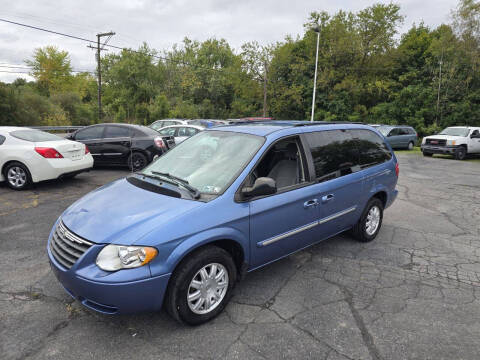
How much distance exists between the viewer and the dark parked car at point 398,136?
2036 cm

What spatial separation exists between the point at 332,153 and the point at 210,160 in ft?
5.06

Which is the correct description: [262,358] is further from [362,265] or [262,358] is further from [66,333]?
[362,265]

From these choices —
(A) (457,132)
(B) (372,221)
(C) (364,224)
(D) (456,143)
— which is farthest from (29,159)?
(A) (457,132)

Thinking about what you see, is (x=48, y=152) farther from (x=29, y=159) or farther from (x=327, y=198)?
(x=327, y=198)

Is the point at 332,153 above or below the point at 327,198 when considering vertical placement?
above

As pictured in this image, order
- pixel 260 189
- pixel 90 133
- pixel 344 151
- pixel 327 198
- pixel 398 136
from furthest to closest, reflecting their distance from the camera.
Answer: pixel 398 136 < pixel 90 133 < pixel 344 151 < pixel 327 198 < pixel 260 189

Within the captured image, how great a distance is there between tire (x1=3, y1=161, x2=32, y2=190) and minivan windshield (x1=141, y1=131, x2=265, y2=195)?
490cm

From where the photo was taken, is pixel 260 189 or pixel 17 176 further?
pixel 17 176

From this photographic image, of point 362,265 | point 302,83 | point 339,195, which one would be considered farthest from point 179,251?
point 302,83

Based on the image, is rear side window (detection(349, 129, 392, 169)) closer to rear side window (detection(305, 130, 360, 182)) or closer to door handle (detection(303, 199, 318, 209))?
rear side window (detection(305, 130, 360, 182))

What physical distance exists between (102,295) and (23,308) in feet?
3.92

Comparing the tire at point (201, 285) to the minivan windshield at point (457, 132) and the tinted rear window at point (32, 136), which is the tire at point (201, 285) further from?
the minivan windshield at point (457, 132)

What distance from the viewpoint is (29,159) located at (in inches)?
277

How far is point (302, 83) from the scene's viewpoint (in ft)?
132
